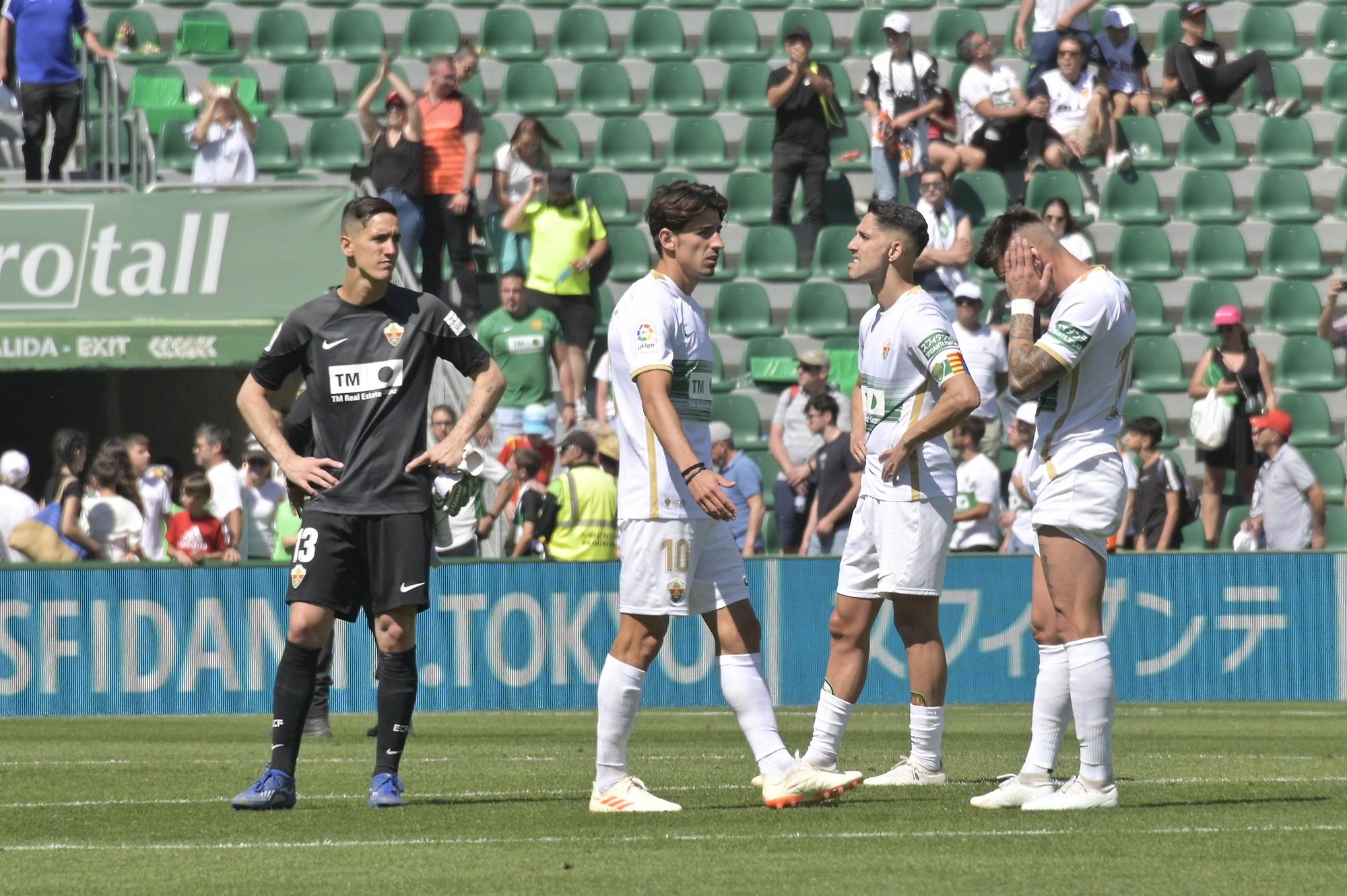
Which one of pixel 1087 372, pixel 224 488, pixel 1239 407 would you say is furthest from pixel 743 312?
pixel 1087 372

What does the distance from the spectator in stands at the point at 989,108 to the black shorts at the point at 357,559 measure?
1336 cm

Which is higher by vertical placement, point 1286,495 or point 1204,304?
point 1204,304

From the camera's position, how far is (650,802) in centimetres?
725

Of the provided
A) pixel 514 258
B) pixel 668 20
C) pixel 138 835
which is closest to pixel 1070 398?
pixel 138 835

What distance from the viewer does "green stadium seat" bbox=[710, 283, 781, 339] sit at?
20.1 meters

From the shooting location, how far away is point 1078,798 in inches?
282

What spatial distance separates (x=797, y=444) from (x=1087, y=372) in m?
10.5

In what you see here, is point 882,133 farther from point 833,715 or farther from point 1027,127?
point 833,715

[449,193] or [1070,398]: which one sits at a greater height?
[449,193]

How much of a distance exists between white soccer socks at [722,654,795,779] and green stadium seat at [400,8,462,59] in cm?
1608

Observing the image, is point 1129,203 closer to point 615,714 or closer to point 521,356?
point 521,356

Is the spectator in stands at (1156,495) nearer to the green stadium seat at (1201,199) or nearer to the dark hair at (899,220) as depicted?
the green stadium seat at (1201,199)

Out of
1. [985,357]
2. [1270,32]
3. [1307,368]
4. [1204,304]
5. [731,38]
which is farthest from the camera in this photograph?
[731,38]

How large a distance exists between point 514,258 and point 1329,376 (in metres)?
7.49
